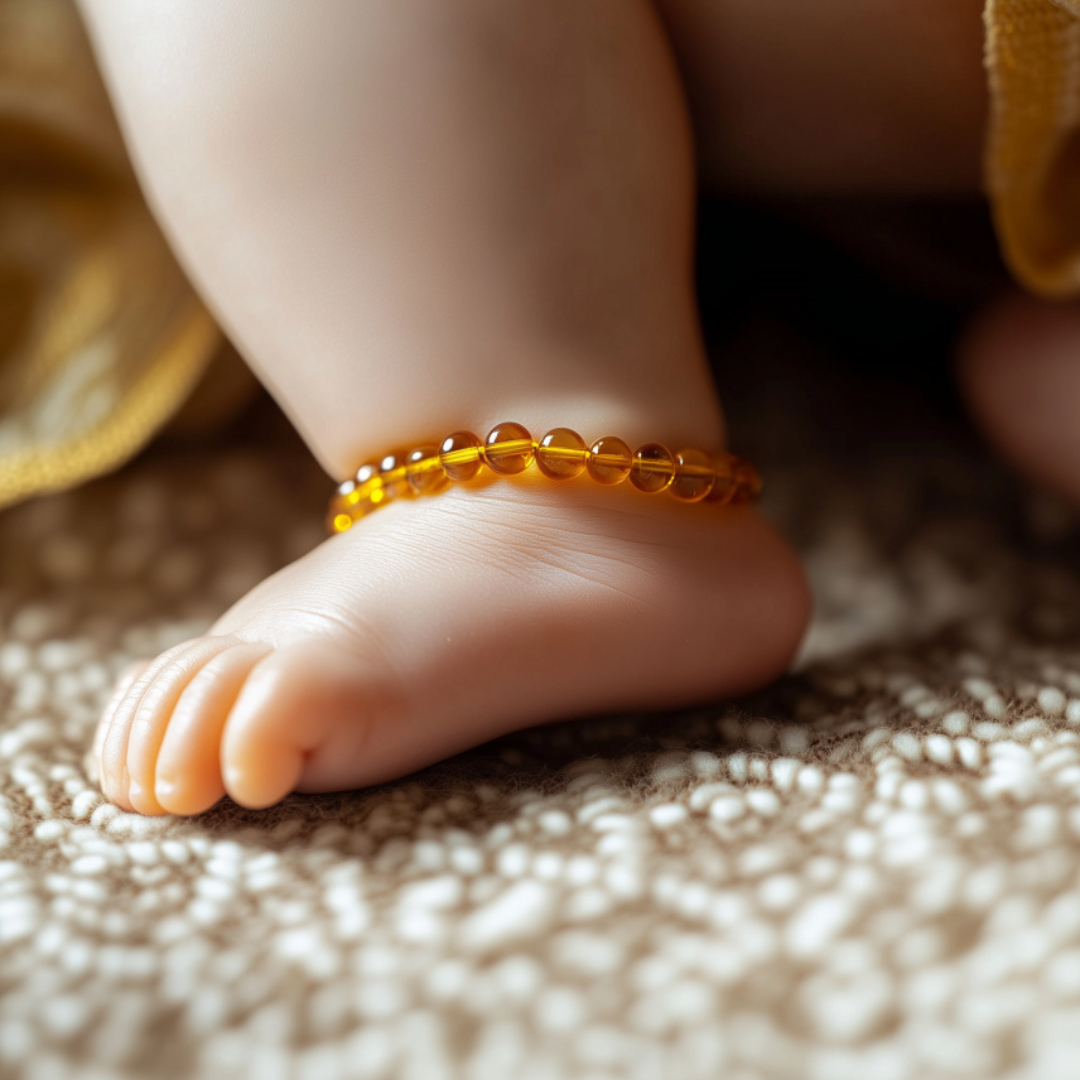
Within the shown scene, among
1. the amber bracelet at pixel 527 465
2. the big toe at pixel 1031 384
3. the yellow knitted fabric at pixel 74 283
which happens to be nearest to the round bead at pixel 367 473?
the amber bracelet at pixel 527 465

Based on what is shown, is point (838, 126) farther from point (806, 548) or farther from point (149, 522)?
point (149, 522)

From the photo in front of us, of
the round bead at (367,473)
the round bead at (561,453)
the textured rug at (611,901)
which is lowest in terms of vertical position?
the textured rug at (611,901)

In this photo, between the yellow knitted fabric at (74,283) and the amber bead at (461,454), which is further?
the yellow knitted fabric at (74,283)

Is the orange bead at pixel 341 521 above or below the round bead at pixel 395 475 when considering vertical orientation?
below

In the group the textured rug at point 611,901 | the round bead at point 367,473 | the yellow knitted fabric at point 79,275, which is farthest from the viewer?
the yellow knitted fabric at point 79,275

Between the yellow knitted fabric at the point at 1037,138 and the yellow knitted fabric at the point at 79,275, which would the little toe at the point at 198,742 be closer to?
the yellow knitted fabric at the point at 79,275

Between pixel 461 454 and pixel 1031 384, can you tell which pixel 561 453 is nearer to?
pixel 461 454

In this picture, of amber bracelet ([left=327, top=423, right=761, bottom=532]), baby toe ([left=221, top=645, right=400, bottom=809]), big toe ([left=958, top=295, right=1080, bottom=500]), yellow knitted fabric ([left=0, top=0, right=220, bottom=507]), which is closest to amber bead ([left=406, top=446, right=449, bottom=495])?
amber bracelet ([left=327, top=423, right=761, bottom=532])
